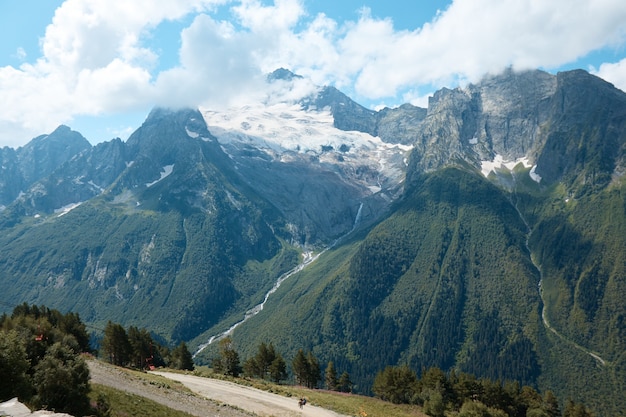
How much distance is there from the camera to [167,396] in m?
50.2

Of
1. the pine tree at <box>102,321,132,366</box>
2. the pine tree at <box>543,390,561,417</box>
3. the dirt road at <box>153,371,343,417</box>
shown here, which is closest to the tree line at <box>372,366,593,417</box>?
the pine tree at <box>543,390,561,417</box>

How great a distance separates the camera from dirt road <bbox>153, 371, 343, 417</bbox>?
2084 inches

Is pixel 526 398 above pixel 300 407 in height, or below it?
below

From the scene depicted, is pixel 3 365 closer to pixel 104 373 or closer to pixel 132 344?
pixel 104 373

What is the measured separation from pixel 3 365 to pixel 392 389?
303ft

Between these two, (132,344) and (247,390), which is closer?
(247,390)

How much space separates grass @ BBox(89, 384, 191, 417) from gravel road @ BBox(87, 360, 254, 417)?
218 centimetres

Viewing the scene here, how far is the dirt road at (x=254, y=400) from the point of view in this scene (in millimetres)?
52938

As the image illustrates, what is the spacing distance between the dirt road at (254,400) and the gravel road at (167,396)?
288 cm

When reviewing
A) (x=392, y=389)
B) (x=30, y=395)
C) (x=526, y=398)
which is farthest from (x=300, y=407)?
(x=526, y=398)

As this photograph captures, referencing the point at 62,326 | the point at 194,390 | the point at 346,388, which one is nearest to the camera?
the point at 194,390

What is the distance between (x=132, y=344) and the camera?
101 meters

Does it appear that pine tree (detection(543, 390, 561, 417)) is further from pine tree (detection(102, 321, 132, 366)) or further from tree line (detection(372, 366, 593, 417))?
pine tree (detection(102, 321, 132, 366))

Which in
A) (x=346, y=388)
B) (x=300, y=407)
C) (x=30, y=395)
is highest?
(x=30, y=395)
